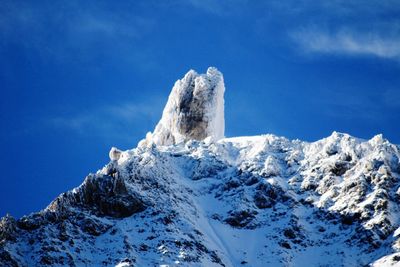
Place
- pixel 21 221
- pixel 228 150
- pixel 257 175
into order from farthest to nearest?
pixel 228 150
pixel 257 175
pixel 21 221

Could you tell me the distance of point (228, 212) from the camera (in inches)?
6747

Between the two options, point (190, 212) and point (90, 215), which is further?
point (190, 212)

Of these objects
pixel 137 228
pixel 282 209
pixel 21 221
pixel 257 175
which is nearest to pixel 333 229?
pixel 282 209

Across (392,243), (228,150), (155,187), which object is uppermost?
(228,150)

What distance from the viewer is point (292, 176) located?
183 meters

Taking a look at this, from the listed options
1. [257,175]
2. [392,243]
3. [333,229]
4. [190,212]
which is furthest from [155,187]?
[392,243]

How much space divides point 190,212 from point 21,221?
105ft

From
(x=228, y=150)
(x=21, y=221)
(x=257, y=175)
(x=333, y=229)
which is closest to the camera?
(x=21, y=221)

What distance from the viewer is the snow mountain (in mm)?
148375

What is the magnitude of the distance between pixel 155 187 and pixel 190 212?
8.45 meters

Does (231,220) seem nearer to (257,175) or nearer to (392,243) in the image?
(257,175)

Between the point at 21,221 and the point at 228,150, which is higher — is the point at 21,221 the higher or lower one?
the lower one

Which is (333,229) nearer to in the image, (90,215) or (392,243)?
(392,243)

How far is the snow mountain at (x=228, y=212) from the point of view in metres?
148
